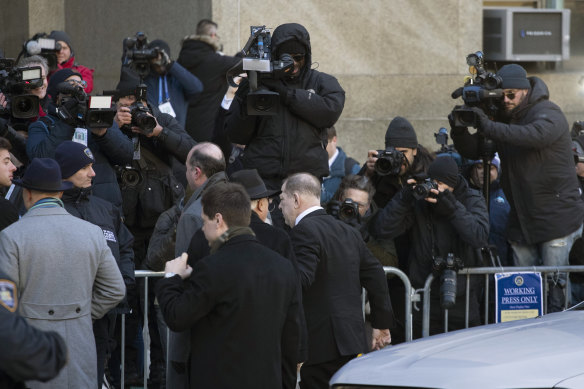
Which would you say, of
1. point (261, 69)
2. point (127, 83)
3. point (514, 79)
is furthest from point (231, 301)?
point (514, 79)

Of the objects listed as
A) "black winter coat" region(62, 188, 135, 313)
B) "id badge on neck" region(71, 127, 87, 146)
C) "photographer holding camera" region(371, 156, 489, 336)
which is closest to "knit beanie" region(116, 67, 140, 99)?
"id badge on neck" region(71, 127, 87, 146)

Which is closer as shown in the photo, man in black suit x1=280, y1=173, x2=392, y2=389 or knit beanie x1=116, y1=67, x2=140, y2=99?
man in black suit x1=280, y1=173, x2=392, y2=389

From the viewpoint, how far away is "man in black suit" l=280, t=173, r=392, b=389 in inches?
286

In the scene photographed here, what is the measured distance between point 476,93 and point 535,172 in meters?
0.79

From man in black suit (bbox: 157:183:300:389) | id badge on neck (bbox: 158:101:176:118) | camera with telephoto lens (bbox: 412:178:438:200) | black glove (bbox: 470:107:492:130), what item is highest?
id badge on neck (bbox: 158:101:176:118)

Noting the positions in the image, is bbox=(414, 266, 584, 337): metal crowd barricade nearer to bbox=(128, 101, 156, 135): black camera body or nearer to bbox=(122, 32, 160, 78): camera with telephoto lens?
bbox=(128, 101, 156, 135): black camera body

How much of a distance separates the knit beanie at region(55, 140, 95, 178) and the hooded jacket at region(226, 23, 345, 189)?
1403mm

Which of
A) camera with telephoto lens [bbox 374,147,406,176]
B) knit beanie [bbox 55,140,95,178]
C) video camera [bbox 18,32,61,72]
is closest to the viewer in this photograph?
knit beanie [bbox 55,140,95,178]

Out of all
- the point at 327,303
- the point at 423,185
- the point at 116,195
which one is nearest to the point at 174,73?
the point at 116,195

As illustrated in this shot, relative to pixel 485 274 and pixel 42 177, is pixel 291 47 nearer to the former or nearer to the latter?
pixel 485 274

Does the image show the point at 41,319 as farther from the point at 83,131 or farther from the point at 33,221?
the point at 83,131

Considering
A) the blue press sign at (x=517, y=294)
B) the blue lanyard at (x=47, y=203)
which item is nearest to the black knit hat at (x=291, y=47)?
the blue press sign at (x=517, y=294)

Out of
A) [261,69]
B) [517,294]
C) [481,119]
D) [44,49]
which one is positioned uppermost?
[44,49]

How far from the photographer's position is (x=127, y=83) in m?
9.22
